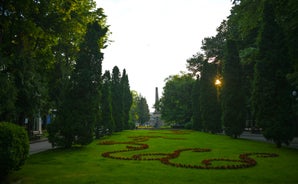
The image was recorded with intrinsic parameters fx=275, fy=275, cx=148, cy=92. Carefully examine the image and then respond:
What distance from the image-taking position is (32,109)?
754 inches

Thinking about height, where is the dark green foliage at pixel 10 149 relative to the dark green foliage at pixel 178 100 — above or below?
below

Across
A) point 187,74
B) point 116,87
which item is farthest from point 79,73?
point 187,74

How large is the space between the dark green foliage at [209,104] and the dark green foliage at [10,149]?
1149 inches

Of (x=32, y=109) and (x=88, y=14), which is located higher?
(x=88, y=14)

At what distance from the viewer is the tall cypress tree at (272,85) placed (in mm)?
18688

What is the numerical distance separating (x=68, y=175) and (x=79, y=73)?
10444 mm

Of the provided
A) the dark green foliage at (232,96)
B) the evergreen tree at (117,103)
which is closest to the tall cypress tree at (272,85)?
the dark green foliage at (232,96)

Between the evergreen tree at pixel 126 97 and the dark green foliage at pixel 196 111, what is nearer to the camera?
the dark green foliage at pixel 196 111

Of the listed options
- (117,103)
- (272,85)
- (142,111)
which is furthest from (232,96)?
(142,111)

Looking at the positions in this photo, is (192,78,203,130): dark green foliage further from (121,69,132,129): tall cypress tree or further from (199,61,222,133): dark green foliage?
(121,69,132,129): tall cypress tree

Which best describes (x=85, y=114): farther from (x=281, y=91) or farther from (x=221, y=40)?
(x=221, y=40)

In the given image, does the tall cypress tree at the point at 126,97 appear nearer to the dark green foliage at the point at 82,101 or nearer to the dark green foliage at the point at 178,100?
the dark green foliage at the point at 178,100

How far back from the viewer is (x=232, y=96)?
90.6 feet

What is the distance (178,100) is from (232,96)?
3543cm
